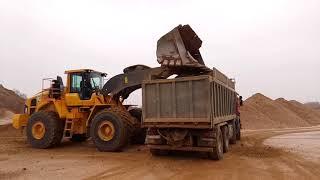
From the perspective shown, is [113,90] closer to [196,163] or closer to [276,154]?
[196,163]

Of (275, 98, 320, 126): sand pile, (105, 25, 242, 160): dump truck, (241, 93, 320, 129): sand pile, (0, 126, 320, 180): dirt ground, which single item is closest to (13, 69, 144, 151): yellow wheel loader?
(0, 126, 320, 180): dirt ground

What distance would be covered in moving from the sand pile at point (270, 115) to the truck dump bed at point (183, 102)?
84.9 ft

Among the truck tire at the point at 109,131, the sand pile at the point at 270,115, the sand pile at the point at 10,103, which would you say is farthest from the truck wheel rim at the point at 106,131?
the sand pile at the point at 10,103

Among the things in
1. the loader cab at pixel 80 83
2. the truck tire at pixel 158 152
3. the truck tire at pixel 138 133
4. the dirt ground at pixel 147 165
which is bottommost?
the dirt ground at pixel 147 165

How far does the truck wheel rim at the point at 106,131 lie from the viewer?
45.9 feet

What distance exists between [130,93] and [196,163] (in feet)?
16.8

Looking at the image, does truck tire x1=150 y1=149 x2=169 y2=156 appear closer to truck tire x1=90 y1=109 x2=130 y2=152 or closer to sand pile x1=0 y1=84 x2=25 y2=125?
truck tire x1=90 y1=109 x2=130 y2=152

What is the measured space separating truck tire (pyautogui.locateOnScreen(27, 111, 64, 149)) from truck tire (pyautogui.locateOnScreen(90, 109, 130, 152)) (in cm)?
193

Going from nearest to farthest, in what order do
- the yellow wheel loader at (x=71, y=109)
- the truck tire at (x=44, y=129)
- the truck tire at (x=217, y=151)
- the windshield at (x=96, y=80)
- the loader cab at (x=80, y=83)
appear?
the truck tire at (x=217, y=151) < the yellow wheel loader at (x=71, y=109) < the truck tire at (x=44, y=129) < the loader cab at (x=80, y=83) < the windshield at (x=96, y=80)

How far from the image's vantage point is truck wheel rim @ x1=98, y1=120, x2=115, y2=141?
1398 centimetres

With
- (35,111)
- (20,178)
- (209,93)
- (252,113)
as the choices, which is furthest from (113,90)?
(252,113)

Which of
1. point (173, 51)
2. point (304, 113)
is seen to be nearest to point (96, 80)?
point (173, 51)

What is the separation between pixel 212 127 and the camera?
10.9 metres

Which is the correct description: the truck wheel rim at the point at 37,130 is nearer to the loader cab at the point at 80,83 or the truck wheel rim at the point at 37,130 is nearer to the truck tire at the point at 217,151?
the loader cab at the point at 80,83
